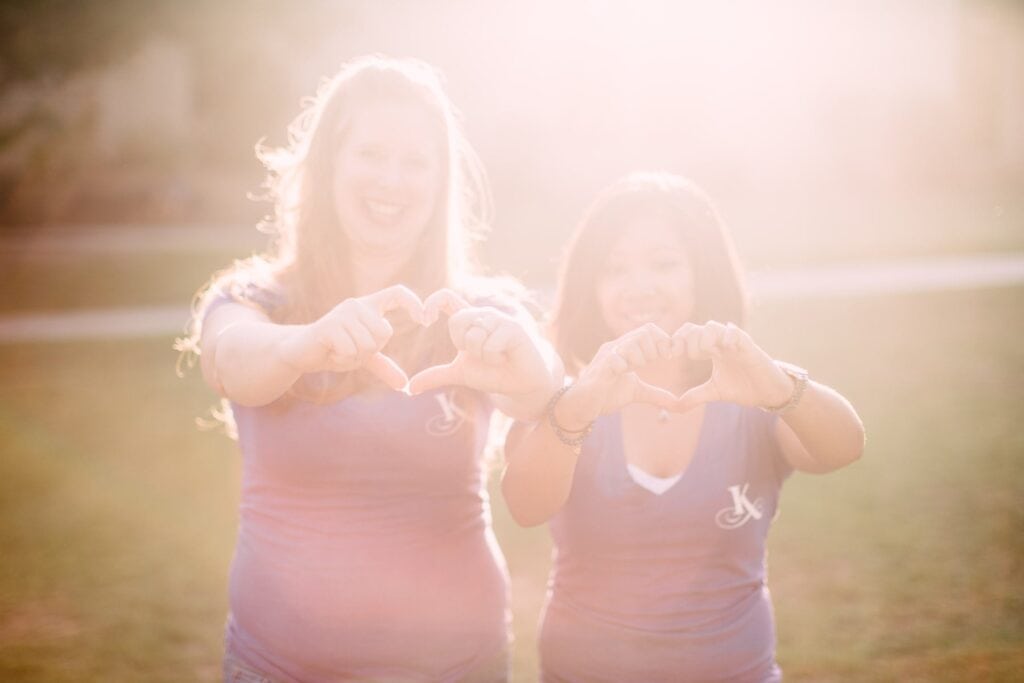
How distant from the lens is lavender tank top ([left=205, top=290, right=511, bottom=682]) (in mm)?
2107

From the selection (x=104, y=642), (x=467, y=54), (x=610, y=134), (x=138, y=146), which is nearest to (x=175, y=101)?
(x=138, y=146)

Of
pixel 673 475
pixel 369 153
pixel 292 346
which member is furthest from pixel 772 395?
pixel 369 153

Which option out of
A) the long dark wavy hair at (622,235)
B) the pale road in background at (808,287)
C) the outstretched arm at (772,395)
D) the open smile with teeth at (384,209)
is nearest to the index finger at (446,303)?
the outstretched arm at (772,395)

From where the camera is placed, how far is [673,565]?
2121mm

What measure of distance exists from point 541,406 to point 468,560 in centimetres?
47

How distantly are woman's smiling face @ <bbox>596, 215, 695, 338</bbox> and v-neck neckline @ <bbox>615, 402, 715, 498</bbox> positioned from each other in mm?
221

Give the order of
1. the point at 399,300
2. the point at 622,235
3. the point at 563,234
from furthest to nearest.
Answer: the point at 563,234
the point at 622,235
the point at 399,300

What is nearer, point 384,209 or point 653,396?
point 653,396

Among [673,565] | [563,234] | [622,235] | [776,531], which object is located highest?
[563,234]

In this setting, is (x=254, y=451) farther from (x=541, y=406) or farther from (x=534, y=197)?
(x=534, y=197)

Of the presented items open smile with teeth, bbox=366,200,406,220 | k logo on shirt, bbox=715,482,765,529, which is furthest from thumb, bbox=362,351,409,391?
k logo on shirt, bbox=715,482,765,529

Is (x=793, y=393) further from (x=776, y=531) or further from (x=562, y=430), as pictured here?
(x=776, y=531)

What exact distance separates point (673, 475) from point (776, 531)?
3.43 meters

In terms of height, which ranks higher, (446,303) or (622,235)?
(622,235)
